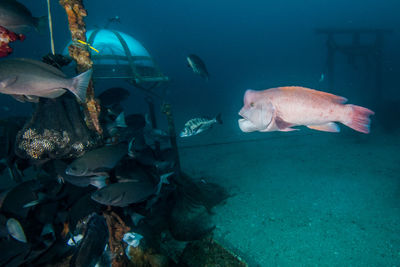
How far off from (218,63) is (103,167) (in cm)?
11517

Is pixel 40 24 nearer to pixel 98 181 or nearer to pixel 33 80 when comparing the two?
pixel 33 80

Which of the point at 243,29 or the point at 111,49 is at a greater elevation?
the point at 243,29

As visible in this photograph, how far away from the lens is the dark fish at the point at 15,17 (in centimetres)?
251

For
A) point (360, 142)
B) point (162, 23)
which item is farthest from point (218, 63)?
point (360, 142)

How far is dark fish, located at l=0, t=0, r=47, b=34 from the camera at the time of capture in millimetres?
2512

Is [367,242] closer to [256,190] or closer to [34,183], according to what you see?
[256,190]

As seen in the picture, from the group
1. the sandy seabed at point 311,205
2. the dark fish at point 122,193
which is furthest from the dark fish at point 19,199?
the sandy seabed at point 311,205

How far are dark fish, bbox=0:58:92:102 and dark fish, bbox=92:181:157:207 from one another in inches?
45.2

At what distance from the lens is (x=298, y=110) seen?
2.02 meters

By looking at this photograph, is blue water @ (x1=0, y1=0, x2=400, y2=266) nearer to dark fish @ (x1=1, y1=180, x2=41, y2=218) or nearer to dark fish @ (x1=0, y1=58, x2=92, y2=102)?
dark fish @ (x1=1, y1=180, x2=41, y2=218)

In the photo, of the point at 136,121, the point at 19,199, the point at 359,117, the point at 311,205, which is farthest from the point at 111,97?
the point at 311,205

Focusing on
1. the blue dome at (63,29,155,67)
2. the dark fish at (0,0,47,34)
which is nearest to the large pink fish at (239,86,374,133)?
the dark fish at (0,0,47,34)

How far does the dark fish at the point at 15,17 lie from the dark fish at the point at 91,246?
278 centimetres

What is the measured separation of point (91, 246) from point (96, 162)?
992mm
